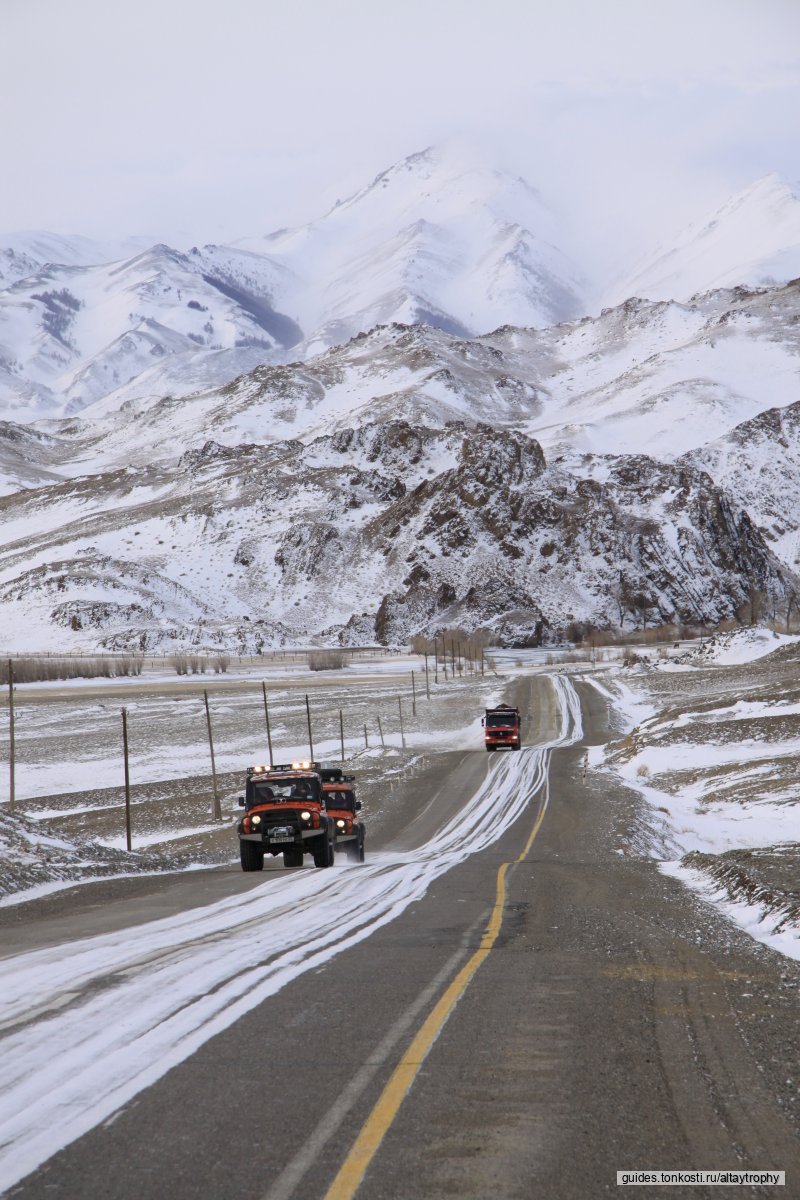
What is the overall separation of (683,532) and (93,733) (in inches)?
5870

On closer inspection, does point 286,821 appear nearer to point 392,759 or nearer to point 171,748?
point 392,759

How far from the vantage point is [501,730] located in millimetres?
56781

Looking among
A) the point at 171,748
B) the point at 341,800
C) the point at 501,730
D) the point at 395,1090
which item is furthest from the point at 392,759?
the point at 395,1090

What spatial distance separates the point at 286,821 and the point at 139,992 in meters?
13.3

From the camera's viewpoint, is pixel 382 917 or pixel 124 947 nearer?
pixel 124 947

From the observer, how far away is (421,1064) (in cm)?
695

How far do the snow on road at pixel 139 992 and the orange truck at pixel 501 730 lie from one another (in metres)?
40.5

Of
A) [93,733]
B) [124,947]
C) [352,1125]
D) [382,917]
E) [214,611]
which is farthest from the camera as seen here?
[214,611]

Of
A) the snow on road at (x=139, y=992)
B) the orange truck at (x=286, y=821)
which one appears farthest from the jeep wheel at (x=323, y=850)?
the snow on road at (x=139, y=992)

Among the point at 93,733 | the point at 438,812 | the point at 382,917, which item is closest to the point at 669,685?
the point at 93,733

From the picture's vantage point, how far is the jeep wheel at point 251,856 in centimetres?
2139

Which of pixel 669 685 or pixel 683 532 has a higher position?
pixel 683 532

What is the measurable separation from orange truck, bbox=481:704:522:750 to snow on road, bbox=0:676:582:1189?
40517mm

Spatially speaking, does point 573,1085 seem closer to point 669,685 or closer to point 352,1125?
point 352,1125
